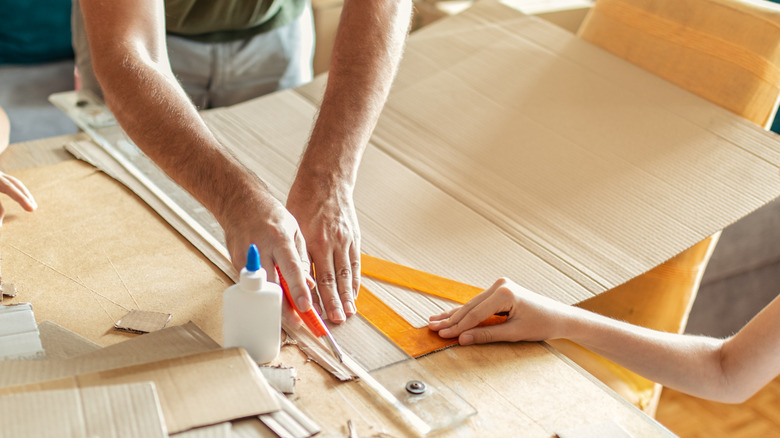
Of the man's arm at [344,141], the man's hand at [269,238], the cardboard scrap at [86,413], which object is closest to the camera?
the cardboard scrap at [86,413]

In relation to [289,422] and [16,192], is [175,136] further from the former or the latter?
[289,422]

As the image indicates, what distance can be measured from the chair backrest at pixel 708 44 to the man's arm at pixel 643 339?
22.5 inches

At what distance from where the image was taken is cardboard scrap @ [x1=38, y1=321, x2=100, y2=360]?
2.74ft

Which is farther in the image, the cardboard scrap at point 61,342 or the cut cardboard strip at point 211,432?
the cardboard scrap at point 61,342

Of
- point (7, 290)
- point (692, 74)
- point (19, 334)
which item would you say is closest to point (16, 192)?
point (7, 290)

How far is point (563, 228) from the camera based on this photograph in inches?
47.1

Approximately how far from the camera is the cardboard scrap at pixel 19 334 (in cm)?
82

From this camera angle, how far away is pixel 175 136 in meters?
1.10

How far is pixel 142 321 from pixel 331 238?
28cm

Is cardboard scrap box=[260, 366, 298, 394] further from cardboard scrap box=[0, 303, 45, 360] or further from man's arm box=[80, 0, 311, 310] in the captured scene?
cardboard scrap box=[0, 303, 45, 360]

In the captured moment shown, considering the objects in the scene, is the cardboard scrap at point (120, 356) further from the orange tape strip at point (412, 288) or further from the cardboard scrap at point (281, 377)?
the orange tape strip at point (412, 288)

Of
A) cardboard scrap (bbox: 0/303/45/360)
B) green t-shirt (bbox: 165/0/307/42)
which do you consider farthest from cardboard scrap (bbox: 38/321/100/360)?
green t-shirt (bbox: 165/0/307/42)

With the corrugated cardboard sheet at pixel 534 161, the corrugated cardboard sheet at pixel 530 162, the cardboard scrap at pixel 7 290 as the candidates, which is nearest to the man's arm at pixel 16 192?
the cardboard scrap at pixel 7 290

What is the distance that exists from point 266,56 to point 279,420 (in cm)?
119
